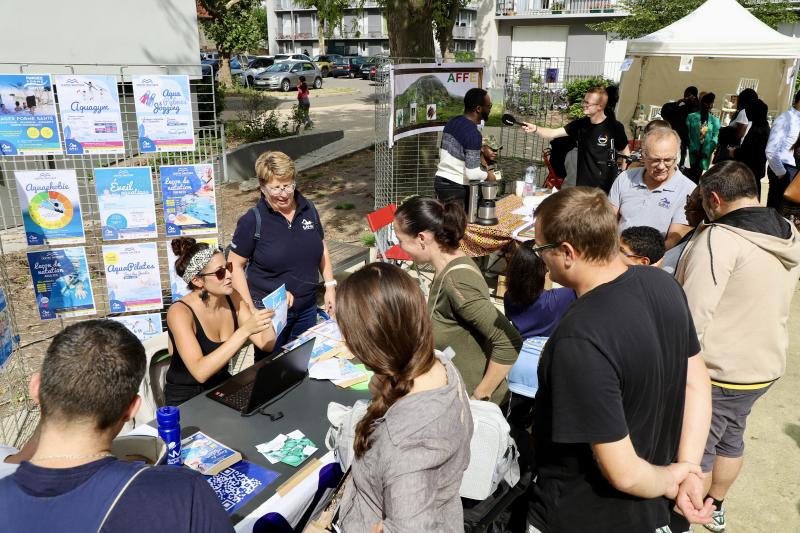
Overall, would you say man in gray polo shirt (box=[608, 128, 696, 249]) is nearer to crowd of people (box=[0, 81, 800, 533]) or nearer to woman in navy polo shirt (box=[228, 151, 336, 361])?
crowd of people (box=[0, 81, 800, 533])

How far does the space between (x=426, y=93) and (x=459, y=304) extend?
4.58 m

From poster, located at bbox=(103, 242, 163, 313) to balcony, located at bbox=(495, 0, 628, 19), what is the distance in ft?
110

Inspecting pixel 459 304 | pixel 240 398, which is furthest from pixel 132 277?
pixel 459 304

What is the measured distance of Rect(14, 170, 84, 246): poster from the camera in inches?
142

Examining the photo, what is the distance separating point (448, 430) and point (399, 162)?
6514mm

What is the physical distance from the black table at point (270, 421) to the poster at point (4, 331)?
1530 millimetres

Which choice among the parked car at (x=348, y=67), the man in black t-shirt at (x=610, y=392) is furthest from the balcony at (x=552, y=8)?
the man in black t-shirt at (x=610, y=392)

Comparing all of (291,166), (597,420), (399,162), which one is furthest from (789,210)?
(597,420)

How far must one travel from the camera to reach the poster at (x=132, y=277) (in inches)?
154

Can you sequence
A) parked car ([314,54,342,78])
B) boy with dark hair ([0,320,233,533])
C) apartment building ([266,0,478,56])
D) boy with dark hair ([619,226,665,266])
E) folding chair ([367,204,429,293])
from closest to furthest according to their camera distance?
1. boy with dark hair ([0,320,233,533])
2. boy with dark hair ([619,226,665,266])
3. folding chair ([367,204,429,293])
4. parked car ([314,54,342,78])
5. apartment building ([266,0,478,56])

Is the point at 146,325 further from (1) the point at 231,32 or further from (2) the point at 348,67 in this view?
(2) the point at 348,67

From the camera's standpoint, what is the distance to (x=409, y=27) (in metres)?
8.60

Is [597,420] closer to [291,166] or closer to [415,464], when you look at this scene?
[415,464]

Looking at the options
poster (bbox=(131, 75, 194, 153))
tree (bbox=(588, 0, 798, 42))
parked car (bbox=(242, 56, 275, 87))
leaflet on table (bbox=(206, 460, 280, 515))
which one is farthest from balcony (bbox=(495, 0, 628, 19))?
leaflet on table (bbox=(206, 460, 280, 515))
